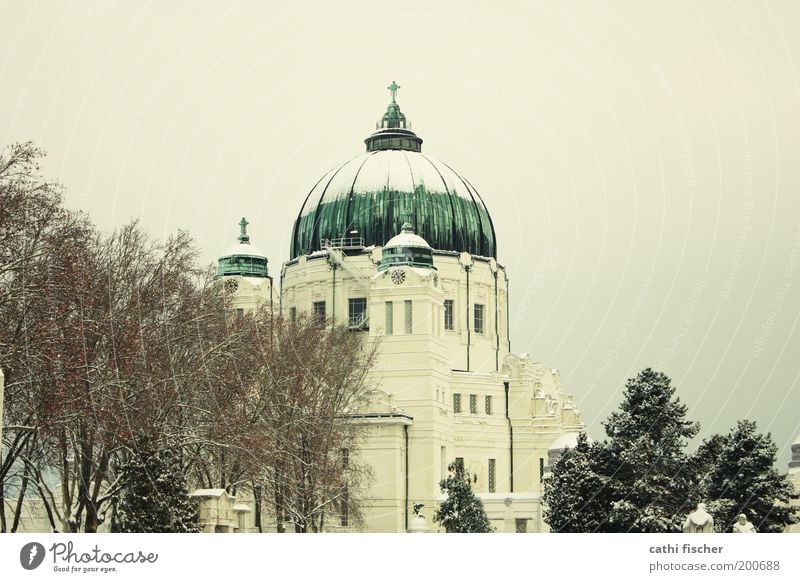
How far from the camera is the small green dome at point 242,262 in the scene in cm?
10675

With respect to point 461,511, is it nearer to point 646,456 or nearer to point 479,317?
point 646,456

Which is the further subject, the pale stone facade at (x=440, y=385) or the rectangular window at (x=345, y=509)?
the pale stone facade at (x=440, y=385)

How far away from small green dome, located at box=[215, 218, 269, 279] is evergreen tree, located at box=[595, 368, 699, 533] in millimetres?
49002

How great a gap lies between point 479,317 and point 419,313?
13.3 metres

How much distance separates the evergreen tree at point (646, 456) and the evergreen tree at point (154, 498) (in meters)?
20.3

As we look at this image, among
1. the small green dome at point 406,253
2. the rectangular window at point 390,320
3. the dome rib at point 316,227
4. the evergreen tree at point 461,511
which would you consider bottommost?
the evergreen tree at point 461,511

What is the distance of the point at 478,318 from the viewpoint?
11025 centimetres

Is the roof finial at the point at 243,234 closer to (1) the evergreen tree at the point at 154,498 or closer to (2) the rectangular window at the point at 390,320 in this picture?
(2) the rectangular window at the point at 390,320

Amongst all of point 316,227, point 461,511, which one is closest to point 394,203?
point 316,227
